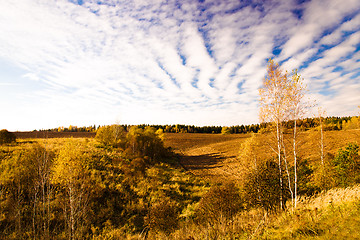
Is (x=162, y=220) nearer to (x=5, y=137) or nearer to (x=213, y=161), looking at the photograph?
(x=213, y=161)

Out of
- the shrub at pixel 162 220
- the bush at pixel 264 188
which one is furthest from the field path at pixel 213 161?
the shrub at pixel 162 220

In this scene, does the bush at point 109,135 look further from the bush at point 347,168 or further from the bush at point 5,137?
the bush at point 347,168

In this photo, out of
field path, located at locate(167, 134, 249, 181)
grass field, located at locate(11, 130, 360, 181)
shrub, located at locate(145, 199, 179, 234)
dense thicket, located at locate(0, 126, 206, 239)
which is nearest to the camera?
shrub, located at locate(145, 199, 179, 234)

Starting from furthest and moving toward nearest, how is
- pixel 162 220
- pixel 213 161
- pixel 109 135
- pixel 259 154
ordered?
1. pixel 213 161
2. pixel 109 135
3. pixel 259 154
4. pixel 162 220

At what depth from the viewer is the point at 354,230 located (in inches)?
231

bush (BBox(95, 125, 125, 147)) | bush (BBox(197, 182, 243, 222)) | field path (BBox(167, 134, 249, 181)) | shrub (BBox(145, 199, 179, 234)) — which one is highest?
bush (BBox(95, 125, 125, 147))

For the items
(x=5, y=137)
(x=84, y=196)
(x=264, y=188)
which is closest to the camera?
(x=264, y=188)

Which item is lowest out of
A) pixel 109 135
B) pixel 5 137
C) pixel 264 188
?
pixel 264 188

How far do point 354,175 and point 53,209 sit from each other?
104ft

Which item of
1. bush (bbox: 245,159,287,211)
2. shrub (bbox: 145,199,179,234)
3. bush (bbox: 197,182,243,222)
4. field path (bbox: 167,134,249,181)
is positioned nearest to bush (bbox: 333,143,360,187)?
bush (bbox: 245,159,287,211)

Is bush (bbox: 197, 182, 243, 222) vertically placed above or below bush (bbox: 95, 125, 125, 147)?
below

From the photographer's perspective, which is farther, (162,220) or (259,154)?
(259,154)

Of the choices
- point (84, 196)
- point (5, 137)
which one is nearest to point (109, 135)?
point (5, 137)

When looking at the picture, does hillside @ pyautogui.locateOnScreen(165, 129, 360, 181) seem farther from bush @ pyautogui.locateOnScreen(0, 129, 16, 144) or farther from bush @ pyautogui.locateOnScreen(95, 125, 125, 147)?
bush @ pyautogui.locateOnScreen(0, 129, 16, 144)
